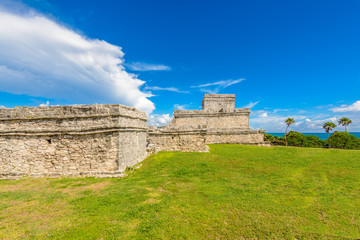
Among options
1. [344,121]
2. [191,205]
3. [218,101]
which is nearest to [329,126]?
[344,121]

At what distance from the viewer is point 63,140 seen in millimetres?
9648

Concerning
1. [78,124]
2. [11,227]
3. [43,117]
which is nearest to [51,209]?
[11,227]

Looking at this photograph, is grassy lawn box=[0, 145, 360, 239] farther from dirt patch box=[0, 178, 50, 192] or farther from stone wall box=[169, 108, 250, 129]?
stone wall box=[169, 108, 250, 129]

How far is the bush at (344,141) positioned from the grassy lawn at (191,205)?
73.9 ft

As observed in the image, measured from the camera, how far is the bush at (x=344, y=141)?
79.1ft

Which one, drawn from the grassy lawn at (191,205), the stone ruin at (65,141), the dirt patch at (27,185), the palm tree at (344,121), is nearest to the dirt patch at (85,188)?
the grassy lawn at (191,205)

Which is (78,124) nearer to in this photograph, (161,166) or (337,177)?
(161,166)

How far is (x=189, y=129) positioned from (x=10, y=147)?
12966mm

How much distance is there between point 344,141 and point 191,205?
33.2m

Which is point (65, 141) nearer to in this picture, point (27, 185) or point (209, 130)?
point (27, 185)

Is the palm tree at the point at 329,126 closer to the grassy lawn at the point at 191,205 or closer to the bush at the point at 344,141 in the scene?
the bush at the point at 344,141

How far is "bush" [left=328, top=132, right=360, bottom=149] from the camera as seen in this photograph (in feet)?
79.1

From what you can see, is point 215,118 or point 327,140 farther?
point 327,140

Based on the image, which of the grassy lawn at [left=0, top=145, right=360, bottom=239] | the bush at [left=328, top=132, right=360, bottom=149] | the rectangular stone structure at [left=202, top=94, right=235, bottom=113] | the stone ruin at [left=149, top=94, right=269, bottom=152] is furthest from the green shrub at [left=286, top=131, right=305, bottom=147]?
the grassy lawn at [left=0, top=145, right=360, bottom=239]
